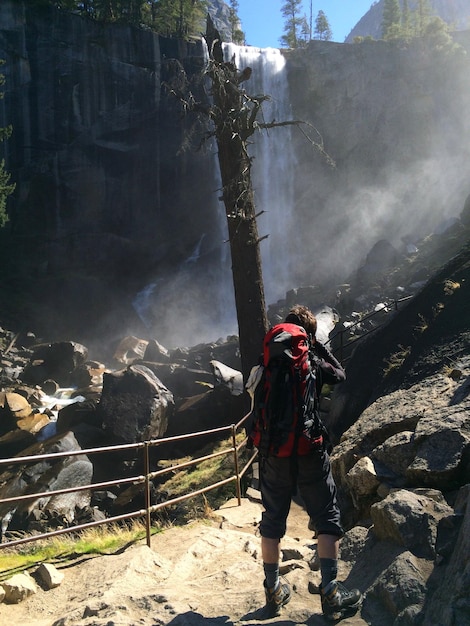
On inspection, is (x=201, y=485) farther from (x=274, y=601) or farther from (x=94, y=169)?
(x=94, y=169)

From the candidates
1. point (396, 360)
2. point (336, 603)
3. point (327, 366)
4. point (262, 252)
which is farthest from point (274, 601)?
point (262, 252)

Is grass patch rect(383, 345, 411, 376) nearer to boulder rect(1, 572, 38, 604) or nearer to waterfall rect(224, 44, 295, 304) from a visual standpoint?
boulder rect(1, 572, 38, 604)

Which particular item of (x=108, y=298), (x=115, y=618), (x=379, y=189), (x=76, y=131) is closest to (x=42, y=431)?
(x=115, y=618)

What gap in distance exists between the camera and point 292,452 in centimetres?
290

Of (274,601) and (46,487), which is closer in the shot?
(274,601)

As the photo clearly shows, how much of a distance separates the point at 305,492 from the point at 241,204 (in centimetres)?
638

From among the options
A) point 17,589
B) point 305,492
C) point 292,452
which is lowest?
point 17,589

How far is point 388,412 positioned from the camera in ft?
18.3

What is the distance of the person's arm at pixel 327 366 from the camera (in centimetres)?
313

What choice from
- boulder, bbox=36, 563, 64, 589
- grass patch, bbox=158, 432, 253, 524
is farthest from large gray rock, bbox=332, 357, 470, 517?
boulder, bbox=36, 563, 64, 589

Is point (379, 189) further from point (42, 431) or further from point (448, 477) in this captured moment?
point (448, 477)

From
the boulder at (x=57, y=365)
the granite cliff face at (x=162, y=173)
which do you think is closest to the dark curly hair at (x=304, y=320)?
the boulder at (x=57, y=365)

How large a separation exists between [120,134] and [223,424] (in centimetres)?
2539

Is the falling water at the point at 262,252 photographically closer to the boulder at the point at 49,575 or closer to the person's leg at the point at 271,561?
the boulder at the point at 49,575
